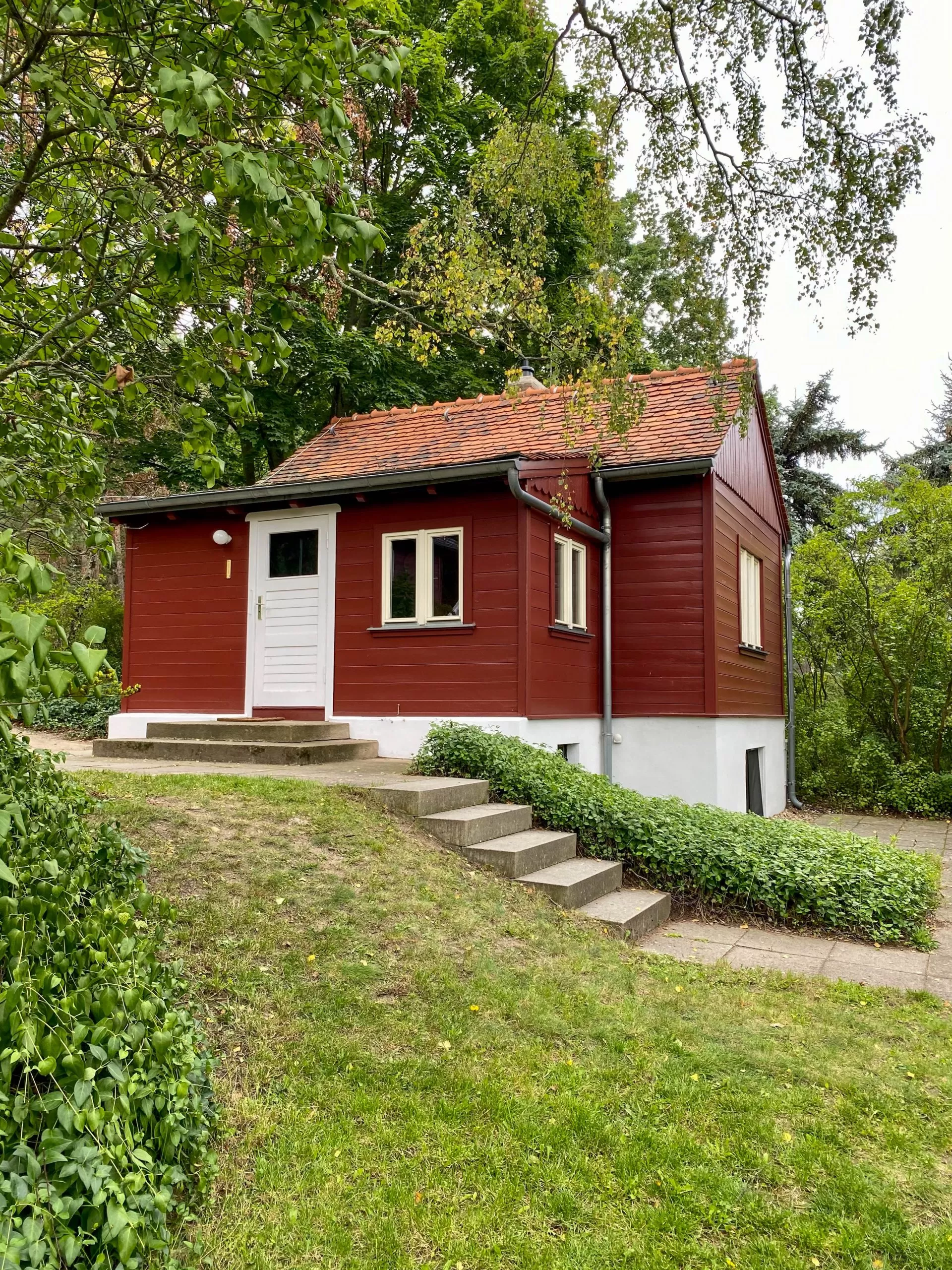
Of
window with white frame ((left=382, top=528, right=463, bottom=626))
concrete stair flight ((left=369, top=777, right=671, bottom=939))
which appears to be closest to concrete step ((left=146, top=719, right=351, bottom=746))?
→ window with white frame ((left=382, top=528, right=463, bottom=626))

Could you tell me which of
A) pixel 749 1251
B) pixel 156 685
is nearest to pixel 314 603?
pixel 156 685

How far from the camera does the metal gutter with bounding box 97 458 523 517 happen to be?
333 inches

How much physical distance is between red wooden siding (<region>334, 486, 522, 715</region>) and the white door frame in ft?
0.25

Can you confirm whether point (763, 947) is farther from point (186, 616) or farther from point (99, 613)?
point (99, 613)

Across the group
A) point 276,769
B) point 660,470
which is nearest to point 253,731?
point 276,769

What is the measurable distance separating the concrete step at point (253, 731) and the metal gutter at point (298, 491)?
2467 mm

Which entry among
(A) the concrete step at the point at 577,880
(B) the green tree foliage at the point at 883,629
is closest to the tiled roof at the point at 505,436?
(B) the green tree foliage at the point at 883,629

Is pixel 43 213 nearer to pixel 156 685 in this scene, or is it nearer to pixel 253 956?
pixel 253 956

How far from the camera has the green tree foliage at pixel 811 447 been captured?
2228cm

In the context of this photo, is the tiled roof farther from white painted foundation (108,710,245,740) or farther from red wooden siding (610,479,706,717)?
white painted foundation (108,710,245,740)

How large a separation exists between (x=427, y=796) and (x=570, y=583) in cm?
426

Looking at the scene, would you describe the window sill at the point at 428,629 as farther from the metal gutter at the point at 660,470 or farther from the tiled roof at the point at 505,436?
the metal gutter at the point at 660,470

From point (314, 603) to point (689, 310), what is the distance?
577 centimetres

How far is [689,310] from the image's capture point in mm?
5352
